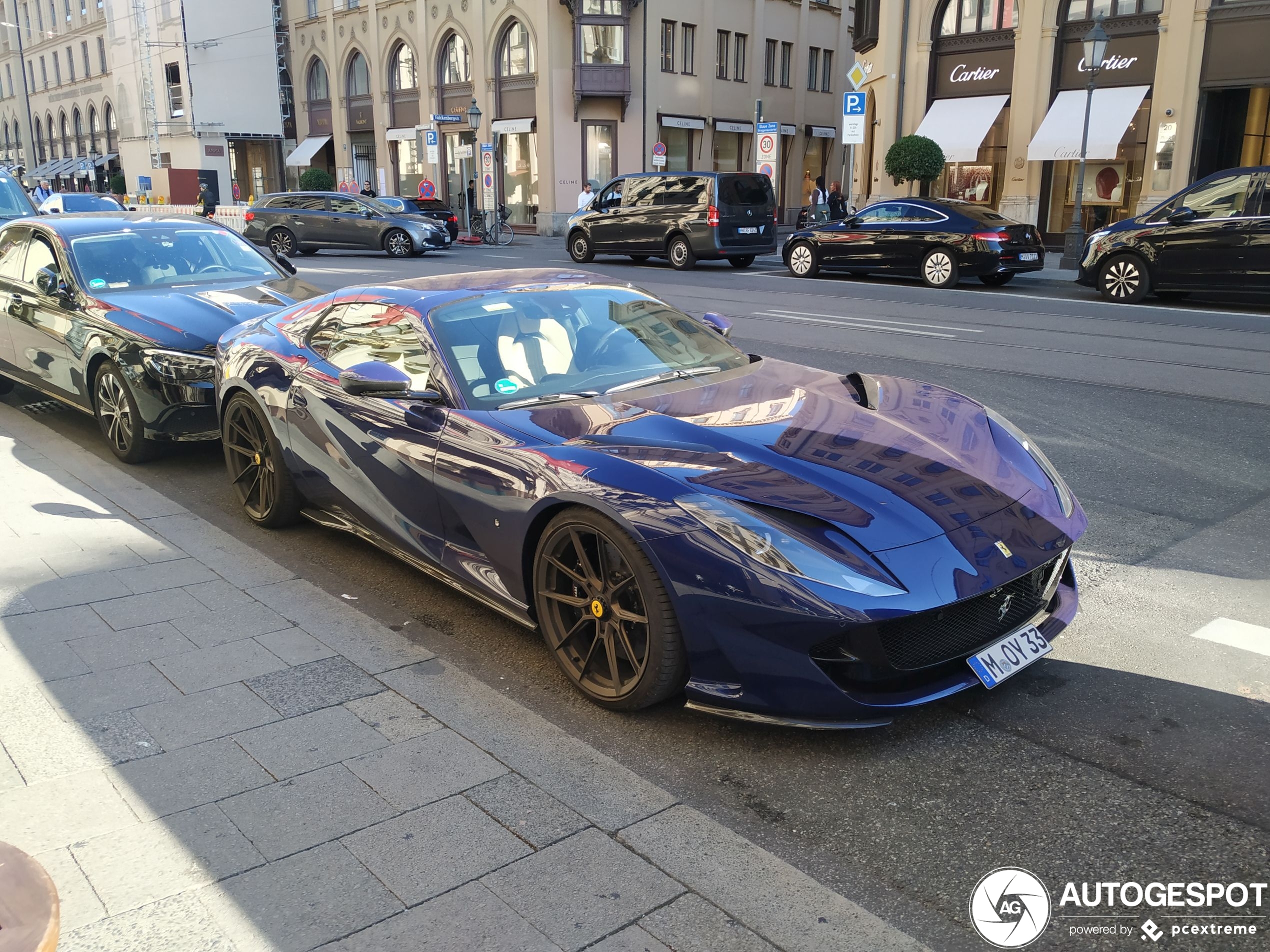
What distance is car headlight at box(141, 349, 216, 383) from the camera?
6633mm

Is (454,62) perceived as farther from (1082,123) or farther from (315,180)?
(1082,123)

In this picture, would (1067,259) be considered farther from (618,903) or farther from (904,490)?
(618,903)

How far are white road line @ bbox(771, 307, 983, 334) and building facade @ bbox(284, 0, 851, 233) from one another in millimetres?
22351

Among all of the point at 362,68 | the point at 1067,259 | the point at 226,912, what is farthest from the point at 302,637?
the point at 362,68

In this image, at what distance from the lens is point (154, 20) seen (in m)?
56.4

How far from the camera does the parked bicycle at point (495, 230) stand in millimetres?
32719

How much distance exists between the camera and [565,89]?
1452 inches

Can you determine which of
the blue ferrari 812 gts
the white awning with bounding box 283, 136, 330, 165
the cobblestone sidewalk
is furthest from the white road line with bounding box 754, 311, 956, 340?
the white awning with bounding box 283, 136, 330, 165

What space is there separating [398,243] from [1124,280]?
17.0 m

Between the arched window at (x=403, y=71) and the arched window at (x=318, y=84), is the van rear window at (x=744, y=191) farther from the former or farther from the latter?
the arched window at (x=318, y=84)

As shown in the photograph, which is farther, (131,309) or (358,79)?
(358,79)

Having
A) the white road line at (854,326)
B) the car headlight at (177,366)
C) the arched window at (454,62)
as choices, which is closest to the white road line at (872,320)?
the white road line at (854,326)

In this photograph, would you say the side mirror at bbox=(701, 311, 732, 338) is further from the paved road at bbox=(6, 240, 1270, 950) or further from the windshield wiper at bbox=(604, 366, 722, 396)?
the paved road at bbox=(6, 240, 1270, 950)

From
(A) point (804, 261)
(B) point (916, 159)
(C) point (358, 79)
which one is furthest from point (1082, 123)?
(C) point (358, 79)
